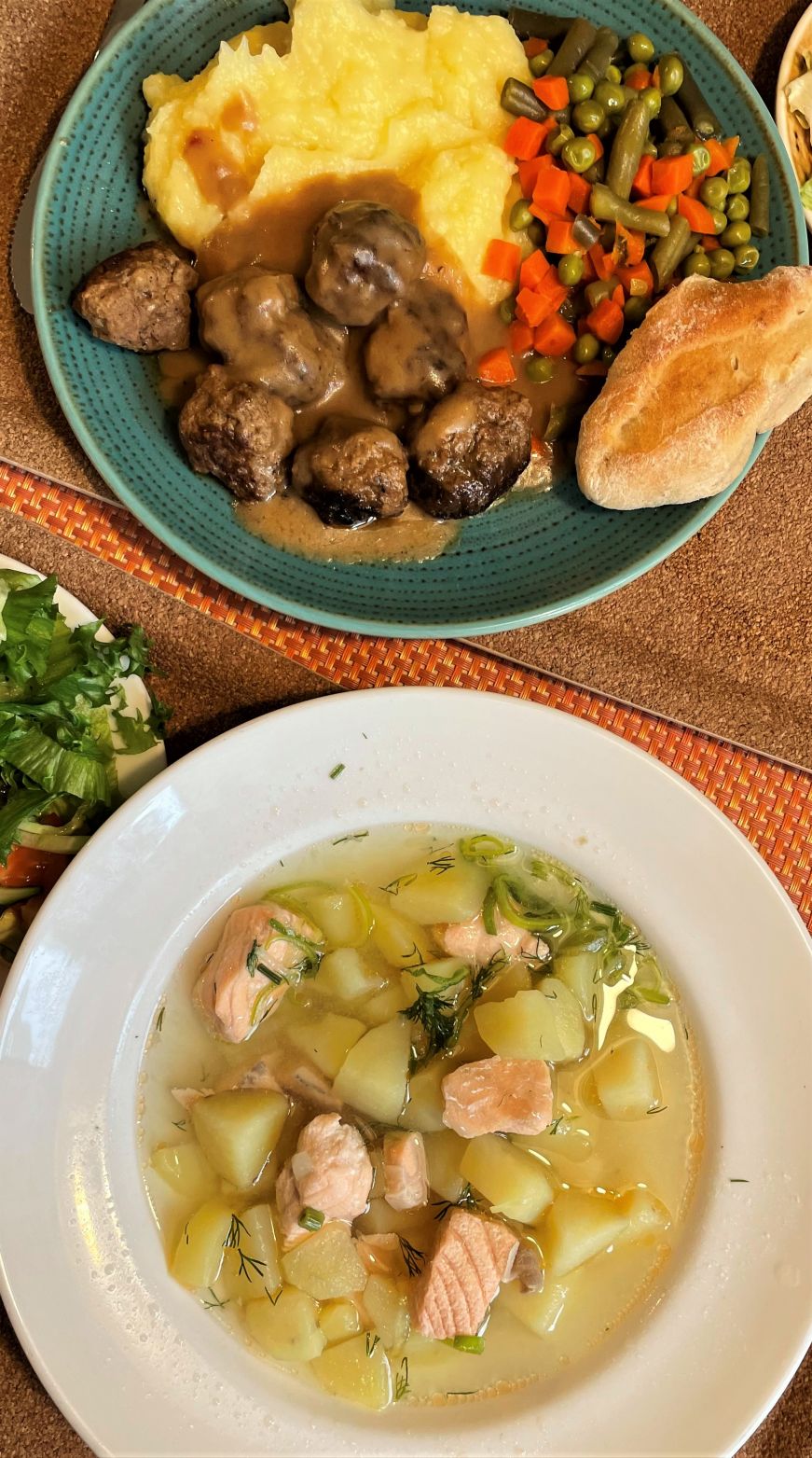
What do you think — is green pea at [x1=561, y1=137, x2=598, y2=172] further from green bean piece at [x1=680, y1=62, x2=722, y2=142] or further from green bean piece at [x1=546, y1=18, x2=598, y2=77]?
green bean piece at [x1=680, y1=62, x2=722, y2=142]

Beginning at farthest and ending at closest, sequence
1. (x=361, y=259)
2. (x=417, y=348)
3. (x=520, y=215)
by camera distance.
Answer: (x=520, y=215) < (x=417, y=348) < (x=361, y=259)

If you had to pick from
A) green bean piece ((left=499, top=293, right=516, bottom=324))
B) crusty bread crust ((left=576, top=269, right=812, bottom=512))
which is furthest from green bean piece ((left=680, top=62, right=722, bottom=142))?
green bean piece ((left=499, top=293, right=516, bottom=324))

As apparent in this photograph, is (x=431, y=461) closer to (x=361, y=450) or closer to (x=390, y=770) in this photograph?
(x=361, y=450)

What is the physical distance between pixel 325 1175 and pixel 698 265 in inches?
119

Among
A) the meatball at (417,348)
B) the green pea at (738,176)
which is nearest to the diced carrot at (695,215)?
the green pea at (738,176)

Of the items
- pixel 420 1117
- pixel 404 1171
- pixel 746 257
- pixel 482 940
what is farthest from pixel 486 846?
pixel 746 257

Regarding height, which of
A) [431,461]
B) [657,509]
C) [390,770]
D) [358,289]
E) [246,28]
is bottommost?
[390,770]

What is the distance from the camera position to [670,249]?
2.97 m

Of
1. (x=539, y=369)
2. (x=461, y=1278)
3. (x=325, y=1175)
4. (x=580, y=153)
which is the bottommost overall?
(x=461, y=1278)

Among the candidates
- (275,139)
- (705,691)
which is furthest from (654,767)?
(275,139)

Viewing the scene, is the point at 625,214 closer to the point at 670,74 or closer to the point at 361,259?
the point at 670,74

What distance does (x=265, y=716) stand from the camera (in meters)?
2.75

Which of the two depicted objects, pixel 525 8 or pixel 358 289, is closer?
pixel 358 289

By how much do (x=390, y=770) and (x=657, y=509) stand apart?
1.15m
